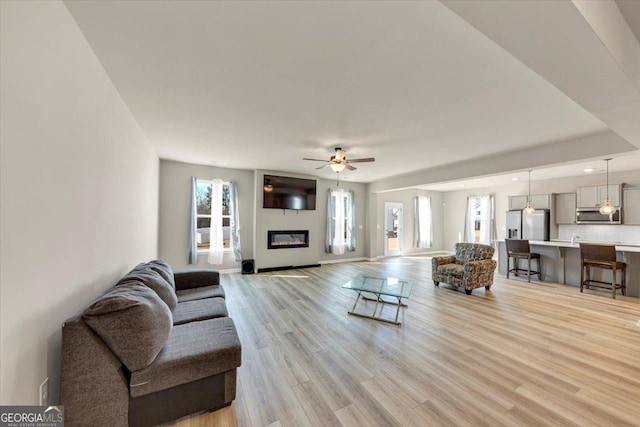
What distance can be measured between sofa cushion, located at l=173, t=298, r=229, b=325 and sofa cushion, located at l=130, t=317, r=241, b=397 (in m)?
0.31

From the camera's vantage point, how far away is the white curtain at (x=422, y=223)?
31.4 feet

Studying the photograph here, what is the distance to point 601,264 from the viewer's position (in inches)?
183

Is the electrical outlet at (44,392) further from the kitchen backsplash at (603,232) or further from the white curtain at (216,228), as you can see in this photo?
the kitchen backsplash at (603,232)

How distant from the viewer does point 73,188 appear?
64.8 inches

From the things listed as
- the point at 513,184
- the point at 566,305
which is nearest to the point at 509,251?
the point at 566,305

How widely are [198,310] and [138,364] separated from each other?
1.02 metres

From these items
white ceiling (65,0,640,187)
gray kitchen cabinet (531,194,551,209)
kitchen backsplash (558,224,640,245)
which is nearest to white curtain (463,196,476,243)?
gray kitchen cabinet (531,194,551,209)

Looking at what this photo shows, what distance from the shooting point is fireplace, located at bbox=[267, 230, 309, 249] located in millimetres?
6648

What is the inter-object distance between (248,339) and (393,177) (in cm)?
575

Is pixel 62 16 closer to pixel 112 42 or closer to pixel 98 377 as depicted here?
pixel 112 42

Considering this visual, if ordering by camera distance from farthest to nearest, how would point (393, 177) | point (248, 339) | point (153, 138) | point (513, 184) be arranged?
point (513, 184), point (393, 177), point (153, 138), point (248, 339)

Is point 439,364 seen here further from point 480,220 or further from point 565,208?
point 480,220

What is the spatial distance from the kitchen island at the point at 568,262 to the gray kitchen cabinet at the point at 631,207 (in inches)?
23.7

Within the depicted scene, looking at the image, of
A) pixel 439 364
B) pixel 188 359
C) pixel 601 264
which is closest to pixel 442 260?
pixel 601 264
